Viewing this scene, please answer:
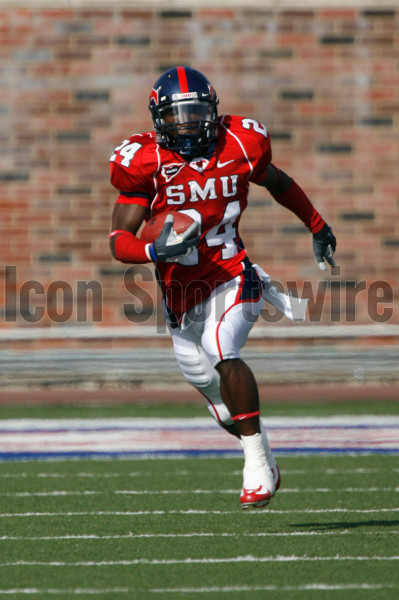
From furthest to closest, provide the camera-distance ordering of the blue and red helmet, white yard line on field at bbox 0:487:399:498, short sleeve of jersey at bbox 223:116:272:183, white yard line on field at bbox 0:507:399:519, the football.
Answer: white yard line on field at bbox 0:487:399:498 < white yard line on field at bbox 0:507:399:519 < short sleeve of jersey at bbox 223:116:272:183 < the blue and red helmet < the football

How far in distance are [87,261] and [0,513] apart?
5540 mm

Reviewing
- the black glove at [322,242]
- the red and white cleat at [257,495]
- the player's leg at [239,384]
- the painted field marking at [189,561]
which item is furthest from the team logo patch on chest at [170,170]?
the painted field marking at [189,561]

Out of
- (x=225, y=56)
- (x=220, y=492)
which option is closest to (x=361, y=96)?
(x=225, y=56)

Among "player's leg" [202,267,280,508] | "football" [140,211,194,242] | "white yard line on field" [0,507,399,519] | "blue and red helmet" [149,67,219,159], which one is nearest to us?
"football" [140,211,194,242]

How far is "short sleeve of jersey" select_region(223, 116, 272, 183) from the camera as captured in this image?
4797 mm

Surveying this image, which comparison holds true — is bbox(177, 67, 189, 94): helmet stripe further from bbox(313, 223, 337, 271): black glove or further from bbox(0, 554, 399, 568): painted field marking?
bbox(0, 554, 399, 568): painted field marking

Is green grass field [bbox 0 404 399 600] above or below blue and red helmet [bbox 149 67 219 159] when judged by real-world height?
below

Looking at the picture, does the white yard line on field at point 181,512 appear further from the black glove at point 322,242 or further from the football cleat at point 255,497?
the black glove at point 322,242

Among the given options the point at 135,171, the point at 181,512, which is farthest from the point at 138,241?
the point at 181,512

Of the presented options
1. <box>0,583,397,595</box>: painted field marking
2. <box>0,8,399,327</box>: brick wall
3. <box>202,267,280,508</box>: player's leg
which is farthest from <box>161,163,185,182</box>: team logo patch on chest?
<box>0,8,399,327</box>: brick wall

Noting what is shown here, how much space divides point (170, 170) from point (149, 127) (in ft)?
19.6

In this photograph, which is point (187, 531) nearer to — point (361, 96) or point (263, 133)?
point (263, 133)

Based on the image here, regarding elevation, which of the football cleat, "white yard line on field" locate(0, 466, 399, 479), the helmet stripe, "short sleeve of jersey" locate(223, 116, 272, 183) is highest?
the helmet stripe

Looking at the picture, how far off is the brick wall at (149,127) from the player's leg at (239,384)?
573cm
